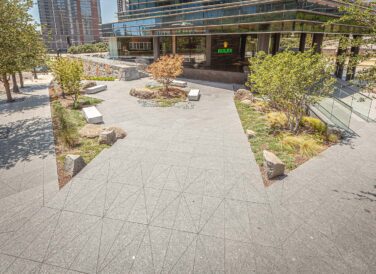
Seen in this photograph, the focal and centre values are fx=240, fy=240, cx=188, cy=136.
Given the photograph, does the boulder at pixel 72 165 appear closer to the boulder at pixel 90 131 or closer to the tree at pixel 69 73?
the boulder at pixel 90 131

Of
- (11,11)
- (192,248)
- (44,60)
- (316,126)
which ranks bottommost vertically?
(192,248)

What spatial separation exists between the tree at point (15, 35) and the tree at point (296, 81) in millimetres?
14207

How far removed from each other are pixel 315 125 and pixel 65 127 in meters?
12.4

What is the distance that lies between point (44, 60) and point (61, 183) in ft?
42.4

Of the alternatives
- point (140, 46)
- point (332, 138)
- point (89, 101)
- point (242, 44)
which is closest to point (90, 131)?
point (89, 101)

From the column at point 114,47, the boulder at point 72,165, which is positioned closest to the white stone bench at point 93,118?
the boulder at point 72,165

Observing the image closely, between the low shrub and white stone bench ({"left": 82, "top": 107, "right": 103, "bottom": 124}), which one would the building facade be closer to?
the low shrub

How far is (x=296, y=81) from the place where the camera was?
10.6 meters

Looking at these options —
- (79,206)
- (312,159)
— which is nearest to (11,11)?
(79,206)

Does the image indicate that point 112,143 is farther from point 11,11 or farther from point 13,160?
point 11,11

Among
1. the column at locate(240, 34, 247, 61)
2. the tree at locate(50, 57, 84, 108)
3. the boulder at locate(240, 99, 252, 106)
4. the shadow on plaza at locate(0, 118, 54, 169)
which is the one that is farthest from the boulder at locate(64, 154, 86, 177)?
the column at locate(240, 34, 247, 61)

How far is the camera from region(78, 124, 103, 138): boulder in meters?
11.3

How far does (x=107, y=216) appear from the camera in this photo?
6328 millimetres

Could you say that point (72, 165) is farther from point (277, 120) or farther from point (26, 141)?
point (277, 120)
